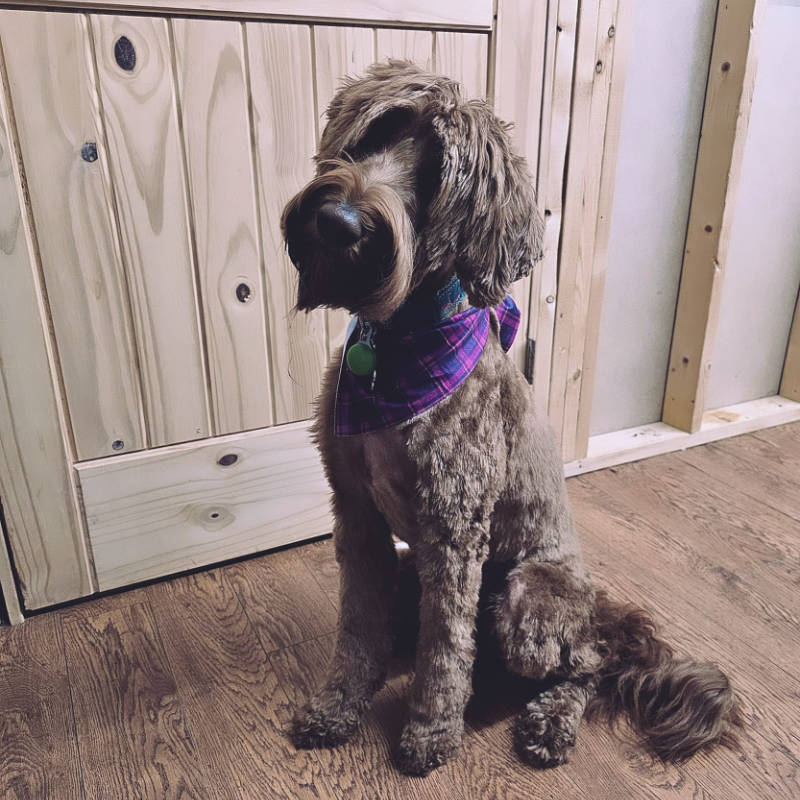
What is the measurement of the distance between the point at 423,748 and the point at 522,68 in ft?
5.41

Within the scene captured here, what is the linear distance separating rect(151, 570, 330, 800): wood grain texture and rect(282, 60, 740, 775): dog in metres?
0.08

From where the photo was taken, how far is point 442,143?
0.99 meters

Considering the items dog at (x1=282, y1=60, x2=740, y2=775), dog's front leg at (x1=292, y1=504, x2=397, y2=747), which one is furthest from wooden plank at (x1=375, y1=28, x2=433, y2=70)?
dog's front leg at (x1=292, y1=504, x2=397, y2=747)

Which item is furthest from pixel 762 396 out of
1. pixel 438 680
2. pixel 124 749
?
pixel 124 749

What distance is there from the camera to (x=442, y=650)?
50.0 inches

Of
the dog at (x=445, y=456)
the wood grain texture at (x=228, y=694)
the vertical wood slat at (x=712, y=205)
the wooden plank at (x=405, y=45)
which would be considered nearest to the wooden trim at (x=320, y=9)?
the wooden plank at (x=405, y=45)

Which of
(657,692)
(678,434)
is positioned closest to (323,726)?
(657,692)

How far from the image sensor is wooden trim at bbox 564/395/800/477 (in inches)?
99.0

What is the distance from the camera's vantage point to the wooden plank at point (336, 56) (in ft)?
5.42

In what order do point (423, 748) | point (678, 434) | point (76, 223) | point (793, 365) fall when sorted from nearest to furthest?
1. point (423, 748)
2. point (76, 223)
3. point (678, 434)
4. point (793, 365)

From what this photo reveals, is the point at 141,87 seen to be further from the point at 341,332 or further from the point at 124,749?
the point at 124,749

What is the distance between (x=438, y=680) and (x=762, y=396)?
2.35 metres

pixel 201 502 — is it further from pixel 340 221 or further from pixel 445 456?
pixel 340 221

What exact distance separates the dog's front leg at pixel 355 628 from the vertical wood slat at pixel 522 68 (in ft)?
3.60
